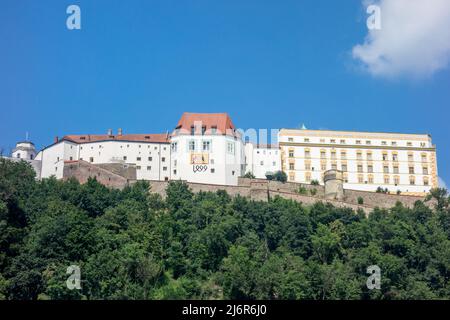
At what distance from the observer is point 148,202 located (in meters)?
76.7

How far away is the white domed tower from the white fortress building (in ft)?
0.41

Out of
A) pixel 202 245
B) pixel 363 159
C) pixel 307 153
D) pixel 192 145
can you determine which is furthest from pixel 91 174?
pixel 363 159

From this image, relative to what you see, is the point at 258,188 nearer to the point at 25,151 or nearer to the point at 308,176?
the point at 308,176

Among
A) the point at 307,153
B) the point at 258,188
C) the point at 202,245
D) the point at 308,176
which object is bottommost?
the point at 202,245

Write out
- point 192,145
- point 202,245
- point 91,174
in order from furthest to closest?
point 192,145 → point 91,174 → point 202,245

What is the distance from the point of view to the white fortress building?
87875 mm

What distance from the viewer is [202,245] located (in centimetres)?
6444

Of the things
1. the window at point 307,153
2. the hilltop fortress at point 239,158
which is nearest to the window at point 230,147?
the hilltop fortress at point 239,158

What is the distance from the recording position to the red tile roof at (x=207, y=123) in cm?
8925

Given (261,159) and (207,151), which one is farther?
(261,159)

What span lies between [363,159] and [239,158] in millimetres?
17042

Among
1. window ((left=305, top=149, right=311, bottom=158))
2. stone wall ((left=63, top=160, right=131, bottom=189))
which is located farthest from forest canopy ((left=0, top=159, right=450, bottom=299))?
window ((left=305, top=149, right=311, bottom=158))

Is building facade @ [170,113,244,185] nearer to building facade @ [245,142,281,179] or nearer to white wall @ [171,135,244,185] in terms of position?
white wall @ [171,135,244,185]

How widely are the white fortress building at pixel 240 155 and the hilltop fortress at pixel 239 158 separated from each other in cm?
11
